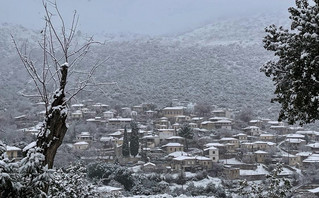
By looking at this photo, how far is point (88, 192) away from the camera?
17.0 feet

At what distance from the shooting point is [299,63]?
138 inches

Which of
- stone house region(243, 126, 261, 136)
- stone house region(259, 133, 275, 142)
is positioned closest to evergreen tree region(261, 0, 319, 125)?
stone house region(259, 133, 275, 142)

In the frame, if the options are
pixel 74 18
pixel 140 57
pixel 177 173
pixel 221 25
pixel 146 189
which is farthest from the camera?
pixel 221 25

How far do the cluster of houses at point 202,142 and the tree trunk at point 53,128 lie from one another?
68.3 ft

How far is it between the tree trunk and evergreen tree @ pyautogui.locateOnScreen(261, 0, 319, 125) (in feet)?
6.83

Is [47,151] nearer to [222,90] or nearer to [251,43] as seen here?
[222,90]

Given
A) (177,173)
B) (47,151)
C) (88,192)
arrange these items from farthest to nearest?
(177,173) < (88,192) < (47,151)

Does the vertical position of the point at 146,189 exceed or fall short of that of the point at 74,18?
it falls short

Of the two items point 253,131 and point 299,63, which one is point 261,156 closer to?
point 253,131

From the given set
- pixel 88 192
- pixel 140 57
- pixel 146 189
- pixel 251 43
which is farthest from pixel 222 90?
pixel 88 192

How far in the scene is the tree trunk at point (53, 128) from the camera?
2713 mm

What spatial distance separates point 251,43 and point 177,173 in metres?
56.3

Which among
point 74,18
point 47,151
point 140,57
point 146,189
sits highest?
point 140,57

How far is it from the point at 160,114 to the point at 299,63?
35162 millimetres
